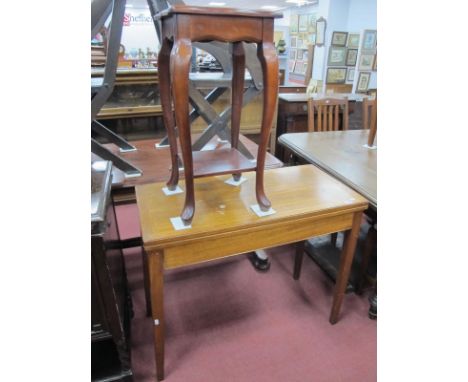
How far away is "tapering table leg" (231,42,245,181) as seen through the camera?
1.21 metres

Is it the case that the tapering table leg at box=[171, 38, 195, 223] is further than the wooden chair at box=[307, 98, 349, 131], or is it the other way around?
the wooden chair at box=[307, 98, 349, 131]

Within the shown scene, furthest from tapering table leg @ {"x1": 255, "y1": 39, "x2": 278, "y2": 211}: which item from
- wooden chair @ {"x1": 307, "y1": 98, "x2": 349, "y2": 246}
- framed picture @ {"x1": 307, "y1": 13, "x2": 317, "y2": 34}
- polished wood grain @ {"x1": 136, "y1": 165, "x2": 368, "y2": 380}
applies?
framed picture @ {"x1": 307, "y1": 13, "x2": 317, "y2": 34}

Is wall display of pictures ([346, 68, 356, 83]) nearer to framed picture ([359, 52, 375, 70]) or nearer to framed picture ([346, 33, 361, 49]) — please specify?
framed picture ([346, 33, 361, 49])

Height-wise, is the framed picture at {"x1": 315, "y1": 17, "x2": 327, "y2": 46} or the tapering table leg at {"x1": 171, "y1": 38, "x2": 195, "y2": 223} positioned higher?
the framed picture at {"x1": 315, "y1": 17, "x2": 327, "y2": 46}

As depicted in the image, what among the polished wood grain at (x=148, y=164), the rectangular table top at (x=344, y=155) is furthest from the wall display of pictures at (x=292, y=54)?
the polished wood grain at (x=148, y=164)

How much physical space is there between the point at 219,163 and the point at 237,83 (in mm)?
360

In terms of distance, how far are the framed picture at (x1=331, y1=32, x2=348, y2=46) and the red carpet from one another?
5592 mm

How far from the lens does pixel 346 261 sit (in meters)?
1.44

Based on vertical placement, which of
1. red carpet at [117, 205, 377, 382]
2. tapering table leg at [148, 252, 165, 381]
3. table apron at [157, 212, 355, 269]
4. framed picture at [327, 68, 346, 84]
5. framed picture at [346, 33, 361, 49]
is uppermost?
framed picture at [346, 33, 361, 49]

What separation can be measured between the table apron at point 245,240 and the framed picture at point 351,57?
616 cm
